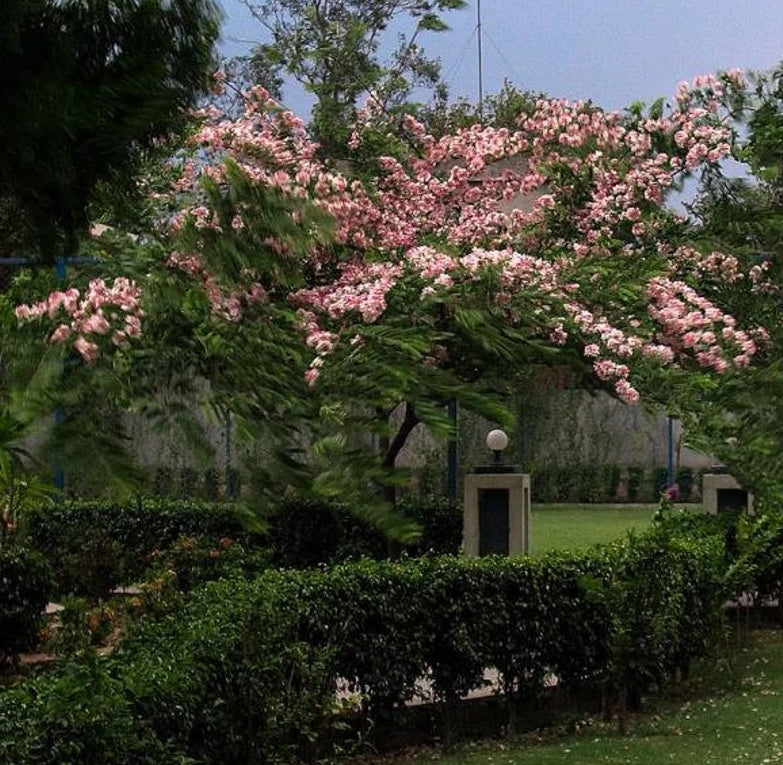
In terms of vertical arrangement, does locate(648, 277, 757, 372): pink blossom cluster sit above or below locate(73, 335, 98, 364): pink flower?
above

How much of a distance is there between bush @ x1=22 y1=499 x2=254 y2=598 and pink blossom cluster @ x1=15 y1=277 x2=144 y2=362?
11248mm

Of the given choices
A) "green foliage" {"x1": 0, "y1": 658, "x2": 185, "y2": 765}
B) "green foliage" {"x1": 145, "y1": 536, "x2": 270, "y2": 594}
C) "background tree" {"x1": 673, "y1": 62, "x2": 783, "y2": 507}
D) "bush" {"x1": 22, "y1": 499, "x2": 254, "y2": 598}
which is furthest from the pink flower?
"bush" {"x1": 22, "y1": 499, "x2": 254, "y2": 598}

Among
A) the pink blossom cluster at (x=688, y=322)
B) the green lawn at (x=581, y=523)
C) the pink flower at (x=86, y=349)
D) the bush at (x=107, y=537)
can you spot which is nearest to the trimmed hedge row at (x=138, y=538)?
the bush at (x=107, y=537)

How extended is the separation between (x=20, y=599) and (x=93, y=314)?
8.16 meters

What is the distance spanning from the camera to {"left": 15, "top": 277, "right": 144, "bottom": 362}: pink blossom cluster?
4.16ft

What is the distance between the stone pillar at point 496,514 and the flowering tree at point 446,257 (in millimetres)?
2478

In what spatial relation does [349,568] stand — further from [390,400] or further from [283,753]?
[390,400]

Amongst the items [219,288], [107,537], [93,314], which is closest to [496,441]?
[107,537]

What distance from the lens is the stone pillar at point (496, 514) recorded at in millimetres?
12219

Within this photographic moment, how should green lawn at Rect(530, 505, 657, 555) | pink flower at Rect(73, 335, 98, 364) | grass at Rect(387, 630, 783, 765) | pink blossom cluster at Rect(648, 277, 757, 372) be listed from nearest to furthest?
pink flower at Rect(73, 335, 98, 364) → grass at Rect(387, 630, 783, 765) → pink blossom cluster at Rect(648, 277, 757, 372) → green lawn at Rect(530, 505, 657, 555)

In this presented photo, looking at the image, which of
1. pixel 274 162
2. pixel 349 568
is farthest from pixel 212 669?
pixel 274 162

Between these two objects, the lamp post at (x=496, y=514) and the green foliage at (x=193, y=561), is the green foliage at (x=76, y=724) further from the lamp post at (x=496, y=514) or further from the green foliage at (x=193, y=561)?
the lamp post at (x=496, y=514)

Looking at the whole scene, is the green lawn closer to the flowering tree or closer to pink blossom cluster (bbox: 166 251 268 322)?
the flowering tree

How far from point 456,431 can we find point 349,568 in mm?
6212
